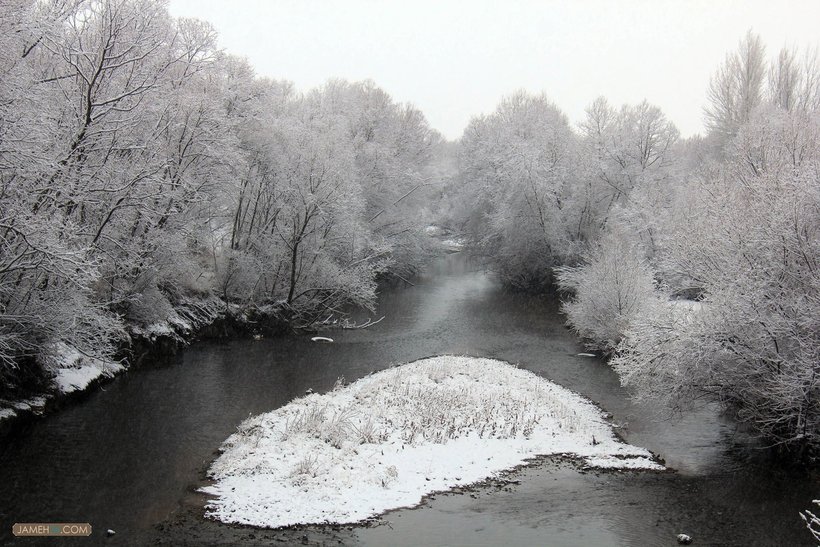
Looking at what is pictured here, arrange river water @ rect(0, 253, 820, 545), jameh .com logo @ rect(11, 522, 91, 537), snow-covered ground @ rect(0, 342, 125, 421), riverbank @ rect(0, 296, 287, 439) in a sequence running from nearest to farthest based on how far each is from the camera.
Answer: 1. jameh .com logo @ rect(11, 522, 91, 537)
2. river water @ rect(0, 253, 820, 545)
3. snow-covered ground @ rect(0, 342, 125, 421)
4. riverbank @ rect(0, 296, 287, 439)

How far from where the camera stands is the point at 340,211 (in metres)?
31.8

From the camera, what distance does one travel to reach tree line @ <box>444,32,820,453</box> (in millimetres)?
14344

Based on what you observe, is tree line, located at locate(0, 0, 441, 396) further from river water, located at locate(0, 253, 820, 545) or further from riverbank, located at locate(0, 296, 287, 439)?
river water, located at locate(0, 253, 820, 545)

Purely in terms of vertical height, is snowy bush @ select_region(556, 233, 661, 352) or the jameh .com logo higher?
snowy bush @ select_region(556, 233, 661, 352)

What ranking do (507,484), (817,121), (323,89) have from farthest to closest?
(323,89)
(817,121)
(507,484)

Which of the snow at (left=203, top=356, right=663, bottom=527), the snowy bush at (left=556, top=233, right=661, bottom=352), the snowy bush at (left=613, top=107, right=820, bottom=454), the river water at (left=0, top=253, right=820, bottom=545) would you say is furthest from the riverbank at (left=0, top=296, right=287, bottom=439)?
the snowy bush at (left=613, top=107, right=820, bottom=454)

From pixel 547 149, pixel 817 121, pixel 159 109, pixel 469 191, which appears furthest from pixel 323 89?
pixel 817 121

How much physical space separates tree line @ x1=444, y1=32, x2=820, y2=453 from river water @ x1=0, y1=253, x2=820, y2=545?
1437mm

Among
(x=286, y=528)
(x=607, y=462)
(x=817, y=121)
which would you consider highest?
(x=817, y=121)

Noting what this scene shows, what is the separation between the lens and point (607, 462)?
47.8ft

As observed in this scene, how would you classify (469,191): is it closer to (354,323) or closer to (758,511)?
(354,323)

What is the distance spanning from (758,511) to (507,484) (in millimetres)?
5158

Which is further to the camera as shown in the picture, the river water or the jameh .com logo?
A: the river water

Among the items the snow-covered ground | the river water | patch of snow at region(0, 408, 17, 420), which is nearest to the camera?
the river water
